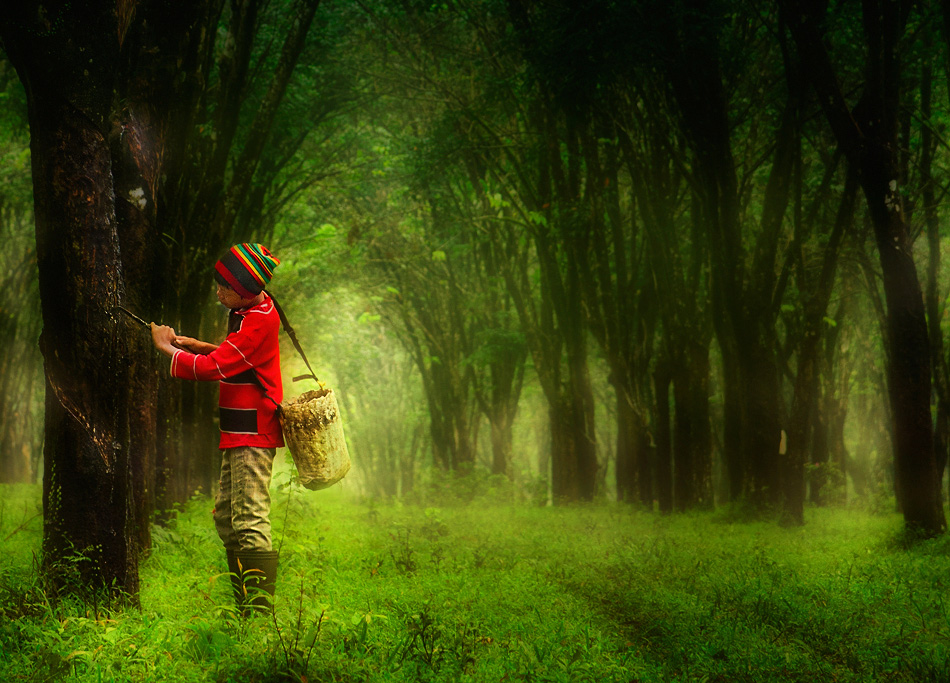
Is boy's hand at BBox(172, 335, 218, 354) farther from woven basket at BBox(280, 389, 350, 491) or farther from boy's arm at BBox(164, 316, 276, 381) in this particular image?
woven basket at BBox(280, 389, 350, 491)

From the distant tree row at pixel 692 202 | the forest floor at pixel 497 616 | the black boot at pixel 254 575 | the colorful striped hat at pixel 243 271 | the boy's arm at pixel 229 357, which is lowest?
the forest floor at pixel 497 616

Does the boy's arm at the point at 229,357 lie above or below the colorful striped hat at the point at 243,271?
below

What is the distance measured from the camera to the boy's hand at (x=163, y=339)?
4797 mm

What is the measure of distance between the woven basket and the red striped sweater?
13 cm

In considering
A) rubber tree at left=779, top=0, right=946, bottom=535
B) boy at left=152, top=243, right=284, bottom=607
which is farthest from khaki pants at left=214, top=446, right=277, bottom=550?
rubber tree at left=779, top=0, right=946, bottom=535

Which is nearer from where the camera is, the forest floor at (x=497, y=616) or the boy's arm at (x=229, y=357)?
the forest floor at (x=497, y=616)

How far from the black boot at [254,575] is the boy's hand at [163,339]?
4.33ft

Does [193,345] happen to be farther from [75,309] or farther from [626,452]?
[626,452]

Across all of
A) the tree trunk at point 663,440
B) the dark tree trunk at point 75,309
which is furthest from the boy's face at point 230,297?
the tree trunk at point 663,440

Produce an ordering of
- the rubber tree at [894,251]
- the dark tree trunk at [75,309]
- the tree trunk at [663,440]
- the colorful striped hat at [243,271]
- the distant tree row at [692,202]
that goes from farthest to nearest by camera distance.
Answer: the tree trunk at [663,440] < the distant tree row at [692,202] < the rubber tree at [894,251] < the colorful striped hat at [243,271] < the dark tree trunk at [75,309]

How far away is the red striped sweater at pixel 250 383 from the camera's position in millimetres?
5016

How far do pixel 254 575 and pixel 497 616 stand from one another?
1559mm

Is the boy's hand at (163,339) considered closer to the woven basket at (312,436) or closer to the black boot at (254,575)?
the woven basket at (312,436)

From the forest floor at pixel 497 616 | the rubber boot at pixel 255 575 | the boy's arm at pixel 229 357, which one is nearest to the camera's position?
the forest floor at pixel 497 616
